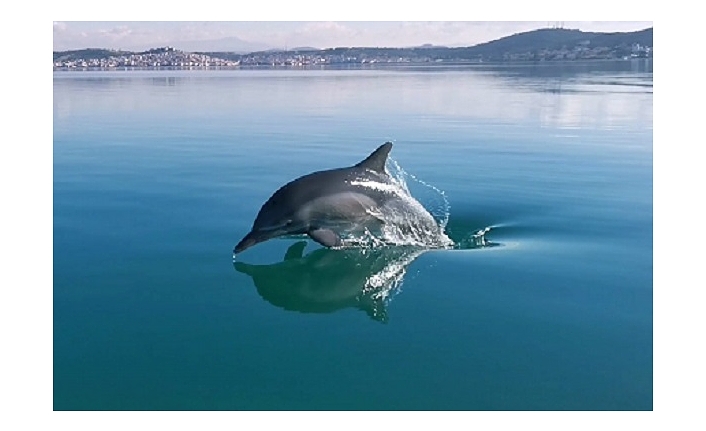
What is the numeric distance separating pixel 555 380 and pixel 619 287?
3428mm

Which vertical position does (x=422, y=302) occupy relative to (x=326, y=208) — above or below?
below

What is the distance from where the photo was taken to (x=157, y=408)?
7.87 metres

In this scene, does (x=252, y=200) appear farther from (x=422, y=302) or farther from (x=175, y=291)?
(x=422, y=302)

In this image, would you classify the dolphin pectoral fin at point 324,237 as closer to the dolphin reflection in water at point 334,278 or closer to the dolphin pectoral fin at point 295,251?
the dolphin reflection in water at point 334,278

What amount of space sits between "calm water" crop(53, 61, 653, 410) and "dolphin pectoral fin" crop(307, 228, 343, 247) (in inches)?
11.2

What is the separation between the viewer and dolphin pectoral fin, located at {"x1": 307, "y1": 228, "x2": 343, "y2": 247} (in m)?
12.4

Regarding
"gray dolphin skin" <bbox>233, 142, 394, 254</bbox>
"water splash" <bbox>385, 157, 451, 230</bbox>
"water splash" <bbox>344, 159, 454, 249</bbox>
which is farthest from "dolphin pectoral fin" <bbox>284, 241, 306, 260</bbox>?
"water splash" <bbox>385, 157, 451, 230</bbox>

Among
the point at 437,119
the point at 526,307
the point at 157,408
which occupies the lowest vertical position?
the point at 157,408

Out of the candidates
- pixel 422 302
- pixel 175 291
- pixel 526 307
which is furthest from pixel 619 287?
pixel 175 291

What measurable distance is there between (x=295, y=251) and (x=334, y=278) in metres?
1.50

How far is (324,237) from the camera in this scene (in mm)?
12438

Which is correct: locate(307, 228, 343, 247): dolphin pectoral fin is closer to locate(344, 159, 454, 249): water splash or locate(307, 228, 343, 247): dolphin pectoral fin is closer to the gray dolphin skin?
the gray dolphin skin

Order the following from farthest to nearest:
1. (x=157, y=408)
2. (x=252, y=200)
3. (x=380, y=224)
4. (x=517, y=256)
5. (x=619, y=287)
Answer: (x=252, y=200) → (x=380, y=224) → (x=517, y=256) → (x=619, y=287) → (x=157, y=408)

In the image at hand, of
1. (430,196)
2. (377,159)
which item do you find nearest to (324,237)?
(377,159)
